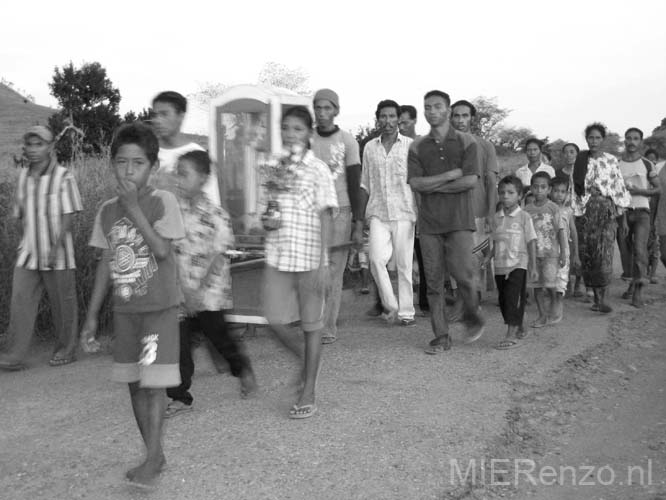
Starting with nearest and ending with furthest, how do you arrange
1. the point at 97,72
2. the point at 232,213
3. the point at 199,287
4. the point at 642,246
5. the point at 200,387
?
1. the point at 199,287
2. the point at 200,387
3. the point at 642,246
4. the point at 232,213
5. the point at 97,72

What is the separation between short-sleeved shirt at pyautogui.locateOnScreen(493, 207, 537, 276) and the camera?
6914 millimetres

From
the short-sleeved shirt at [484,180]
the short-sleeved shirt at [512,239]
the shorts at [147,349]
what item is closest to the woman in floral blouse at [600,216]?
the short-sleeved shirt at [484,180]

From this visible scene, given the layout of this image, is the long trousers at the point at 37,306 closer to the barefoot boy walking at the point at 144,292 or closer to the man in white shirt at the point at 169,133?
the man in white shirt at the point at 169,133

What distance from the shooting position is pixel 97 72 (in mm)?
28938

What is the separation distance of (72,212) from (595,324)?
4.83 metres

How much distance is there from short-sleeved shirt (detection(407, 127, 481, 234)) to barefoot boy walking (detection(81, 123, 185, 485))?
10.2 feet

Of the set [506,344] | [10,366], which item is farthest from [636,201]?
[10,366]

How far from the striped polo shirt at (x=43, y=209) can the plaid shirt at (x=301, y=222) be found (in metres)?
2.12

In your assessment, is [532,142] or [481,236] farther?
[532,142]

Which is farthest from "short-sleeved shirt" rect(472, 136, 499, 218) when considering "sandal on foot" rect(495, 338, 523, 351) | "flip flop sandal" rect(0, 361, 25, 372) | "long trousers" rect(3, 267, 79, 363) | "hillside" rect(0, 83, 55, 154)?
"hillside" rect(0, 83, 55, 154)

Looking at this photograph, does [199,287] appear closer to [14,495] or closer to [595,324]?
[14,495]

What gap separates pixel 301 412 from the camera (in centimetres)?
463

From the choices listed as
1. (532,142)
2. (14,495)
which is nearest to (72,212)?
(14,495)

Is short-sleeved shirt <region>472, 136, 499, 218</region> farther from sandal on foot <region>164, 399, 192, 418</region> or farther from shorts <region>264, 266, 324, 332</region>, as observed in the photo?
sandal on foot <region>164, 399, 192, 418</region>
